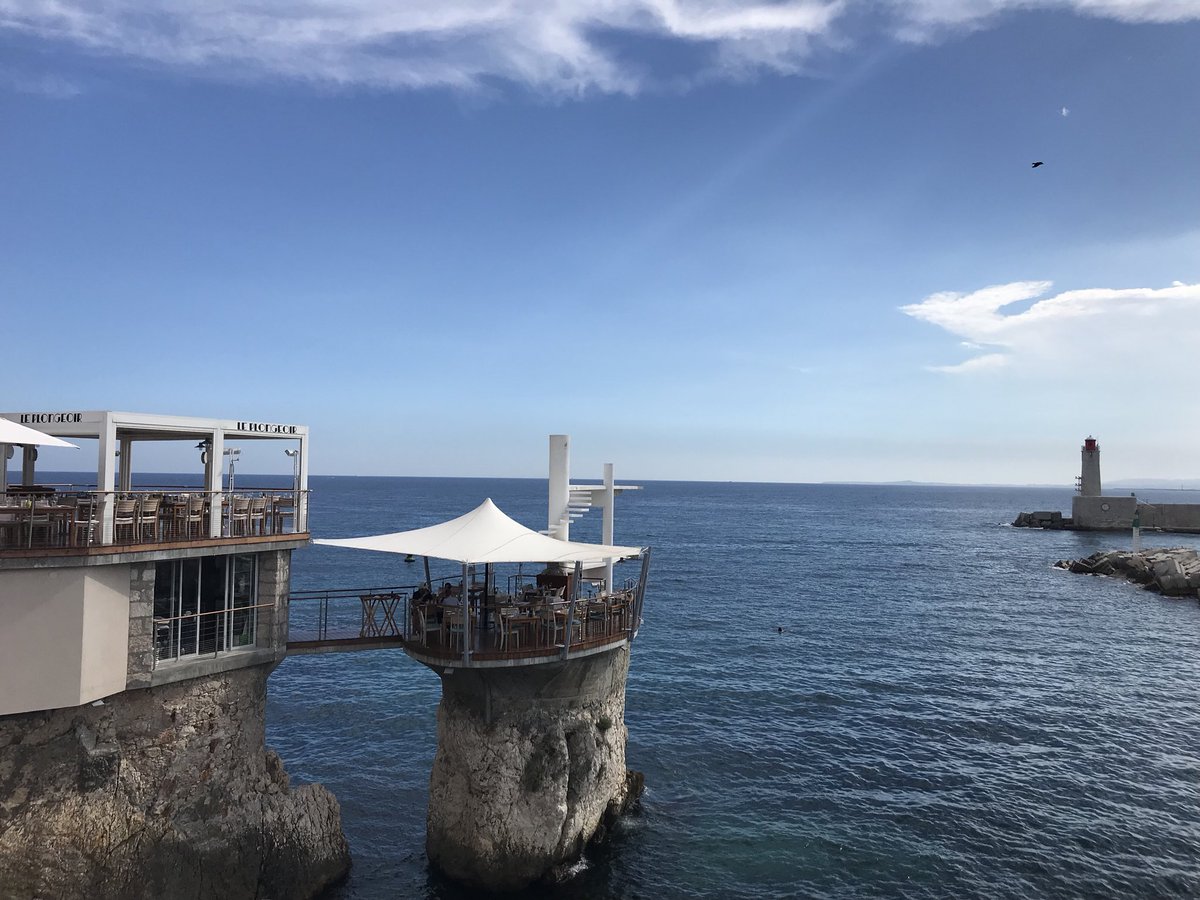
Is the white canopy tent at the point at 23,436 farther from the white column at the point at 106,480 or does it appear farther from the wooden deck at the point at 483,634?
the wooden deck at the point at 483,634

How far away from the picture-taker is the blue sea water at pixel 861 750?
17141 millimetres


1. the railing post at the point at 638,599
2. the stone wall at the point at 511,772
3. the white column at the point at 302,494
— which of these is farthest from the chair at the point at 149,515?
the railing post at the point at 638,599

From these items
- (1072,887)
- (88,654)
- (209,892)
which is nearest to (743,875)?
(1072,887)

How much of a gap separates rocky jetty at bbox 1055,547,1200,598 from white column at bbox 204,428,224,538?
58.8 m

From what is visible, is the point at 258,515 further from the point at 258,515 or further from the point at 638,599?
the point at 638,599

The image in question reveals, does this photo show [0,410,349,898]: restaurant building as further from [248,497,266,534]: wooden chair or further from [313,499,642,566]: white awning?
[313,499,642,566]: white awning

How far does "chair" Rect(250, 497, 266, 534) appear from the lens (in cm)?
1571

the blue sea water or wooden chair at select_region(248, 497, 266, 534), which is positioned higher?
wooden chair at select_region(248, 497, 266, 534)

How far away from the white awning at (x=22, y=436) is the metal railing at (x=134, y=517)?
100 cm

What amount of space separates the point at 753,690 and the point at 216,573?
69.8 ft

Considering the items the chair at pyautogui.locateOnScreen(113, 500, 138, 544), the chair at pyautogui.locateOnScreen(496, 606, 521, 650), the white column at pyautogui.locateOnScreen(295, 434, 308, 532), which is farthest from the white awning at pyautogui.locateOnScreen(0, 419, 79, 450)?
the chair at pyautogui.locateOnScreen(496, 606, 521, 650)

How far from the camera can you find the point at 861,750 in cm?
2406

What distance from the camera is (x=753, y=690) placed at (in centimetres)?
3030

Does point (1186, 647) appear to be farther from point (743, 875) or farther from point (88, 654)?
point (88, 654)
